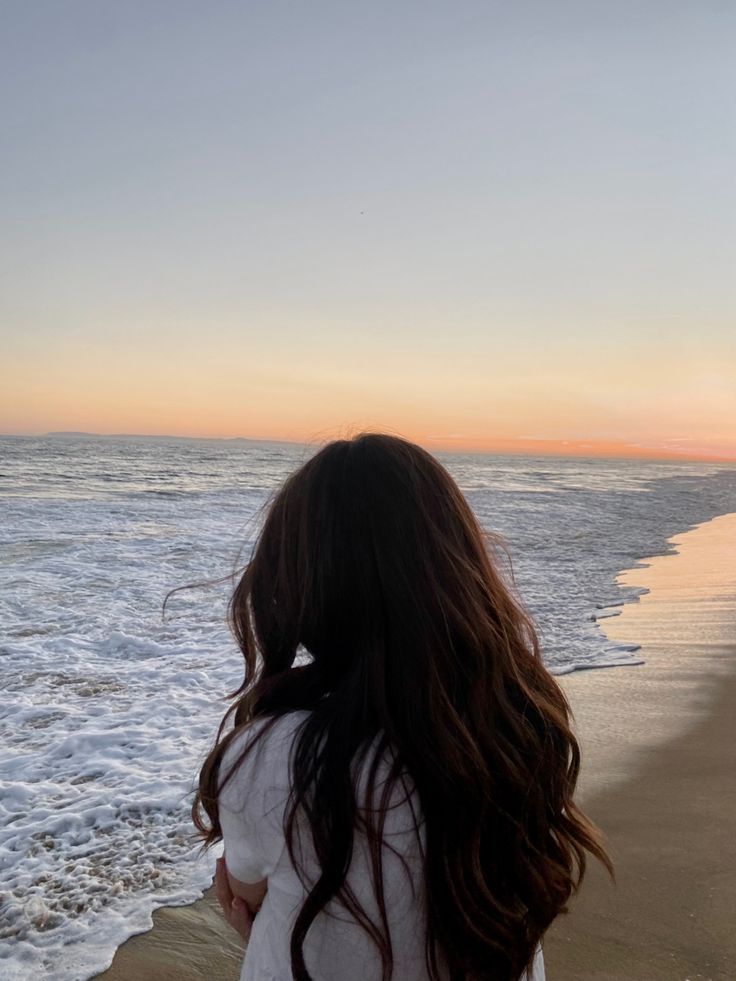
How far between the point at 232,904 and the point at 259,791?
346mm

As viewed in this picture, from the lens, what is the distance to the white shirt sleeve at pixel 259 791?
49.0 inches

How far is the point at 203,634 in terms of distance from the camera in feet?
24.3

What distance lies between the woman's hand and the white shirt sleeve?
0.54 ft

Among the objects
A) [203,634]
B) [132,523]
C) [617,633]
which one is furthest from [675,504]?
[203,634]

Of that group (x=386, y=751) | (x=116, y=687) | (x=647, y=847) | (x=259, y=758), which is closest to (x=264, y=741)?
(x=259, y=758)

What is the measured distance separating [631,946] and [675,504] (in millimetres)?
23626

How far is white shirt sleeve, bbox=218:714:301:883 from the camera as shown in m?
1.25

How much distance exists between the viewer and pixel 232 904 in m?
1.43

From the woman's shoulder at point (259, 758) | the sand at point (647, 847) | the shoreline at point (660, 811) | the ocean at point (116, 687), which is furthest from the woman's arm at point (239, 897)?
the shoreline at point (660, 811)

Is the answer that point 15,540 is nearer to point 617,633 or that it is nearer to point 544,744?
point 617,633

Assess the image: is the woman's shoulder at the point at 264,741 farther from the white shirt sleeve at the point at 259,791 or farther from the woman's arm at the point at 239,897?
the woman's arm at the point at 239,897

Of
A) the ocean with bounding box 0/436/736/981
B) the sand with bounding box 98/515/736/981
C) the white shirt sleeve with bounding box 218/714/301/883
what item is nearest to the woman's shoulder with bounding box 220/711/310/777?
the white shirt sleeve with bounding box 218/714/301/883

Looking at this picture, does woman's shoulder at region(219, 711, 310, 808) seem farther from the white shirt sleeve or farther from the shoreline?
the shoreline

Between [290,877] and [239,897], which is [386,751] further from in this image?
[239,897]
